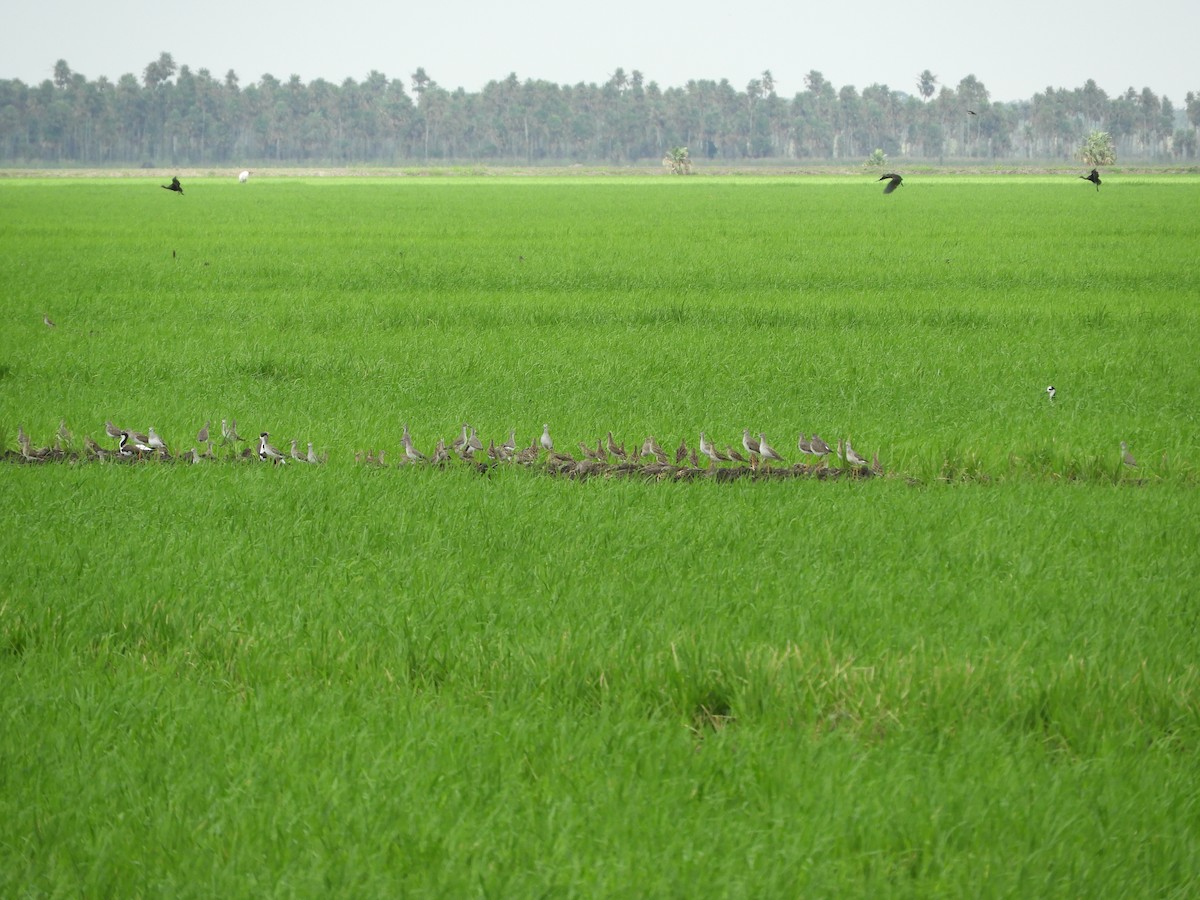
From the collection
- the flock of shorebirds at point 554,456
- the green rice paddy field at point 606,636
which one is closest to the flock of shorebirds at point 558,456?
the flock of shorebirds at point 554,456

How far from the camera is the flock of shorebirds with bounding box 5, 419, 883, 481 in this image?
7160 millimetres

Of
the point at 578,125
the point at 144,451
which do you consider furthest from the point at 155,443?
the point at 578,125

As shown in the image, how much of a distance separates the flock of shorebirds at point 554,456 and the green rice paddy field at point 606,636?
23cm

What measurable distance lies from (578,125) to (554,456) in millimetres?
189696

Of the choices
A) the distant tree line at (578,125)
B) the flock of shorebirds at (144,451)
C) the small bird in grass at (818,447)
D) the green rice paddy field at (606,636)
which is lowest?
the green rice paddy field at (606,636)

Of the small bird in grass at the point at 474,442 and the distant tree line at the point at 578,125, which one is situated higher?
the distant tree line at the point at 578,125

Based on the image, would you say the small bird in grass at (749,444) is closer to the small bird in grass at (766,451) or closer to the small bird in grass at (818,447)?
the small bird in grass at (766,451)

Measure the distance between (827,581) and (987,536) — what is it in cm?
119

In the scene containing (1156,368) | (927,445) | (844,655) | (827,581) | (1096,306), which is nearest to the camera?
(844,655)

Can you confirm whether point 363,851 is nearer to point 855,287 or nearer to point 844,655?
point 844,655

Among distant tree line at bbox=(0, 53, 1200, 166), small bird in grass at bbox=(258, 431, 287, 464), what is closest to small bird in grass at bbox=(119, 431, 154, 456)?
small bird in grass at bbox=(258, 431, 287, 464)

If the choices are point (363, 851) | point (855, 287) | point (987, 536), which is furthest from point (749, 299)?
point (363, 851)

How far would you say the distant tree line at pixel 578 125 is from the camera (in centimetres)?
18125

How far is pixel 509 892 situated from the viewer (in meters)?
2.81
